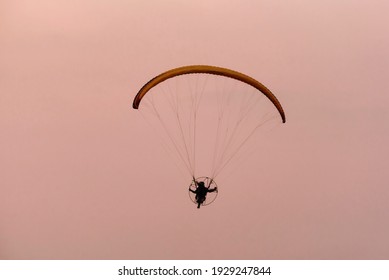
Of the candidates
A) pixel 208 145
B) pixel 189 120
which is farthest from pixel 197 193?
pixel 189 120

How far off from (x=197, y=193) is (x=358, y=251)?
120 inches

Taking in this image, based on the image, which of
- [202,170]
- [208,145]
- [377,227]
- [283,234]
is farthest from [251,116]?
[377,227]

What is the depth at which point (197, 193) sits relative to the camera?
18.9 ft

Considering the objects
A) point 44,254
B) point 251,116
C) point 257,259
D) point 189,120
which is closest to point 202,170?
point 189,120

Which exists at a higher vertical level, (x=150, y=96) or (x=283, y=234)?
(x=150, y=96)

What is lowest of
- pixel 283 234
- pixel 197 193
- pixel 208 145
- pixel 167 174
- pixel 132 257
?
pixel 132 257

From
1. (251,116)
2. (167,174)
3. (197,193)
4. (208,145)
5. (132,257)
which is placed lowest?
(132,257)

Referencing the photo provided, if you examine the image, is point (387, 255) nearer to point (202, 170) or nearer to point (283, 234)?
point (283, 234)

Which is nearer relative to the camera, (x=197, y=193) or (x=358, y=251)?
(x=197, y=193)

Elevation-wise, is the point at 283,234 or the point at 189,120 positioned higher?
the point at 189,120

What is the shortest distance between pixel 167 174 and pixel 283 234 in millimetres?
2292

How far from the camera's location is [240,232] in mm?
6105

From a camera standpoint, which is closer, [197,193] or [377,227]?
[197,193]

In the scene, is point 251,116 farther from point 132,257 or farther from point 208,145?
point 132,257
